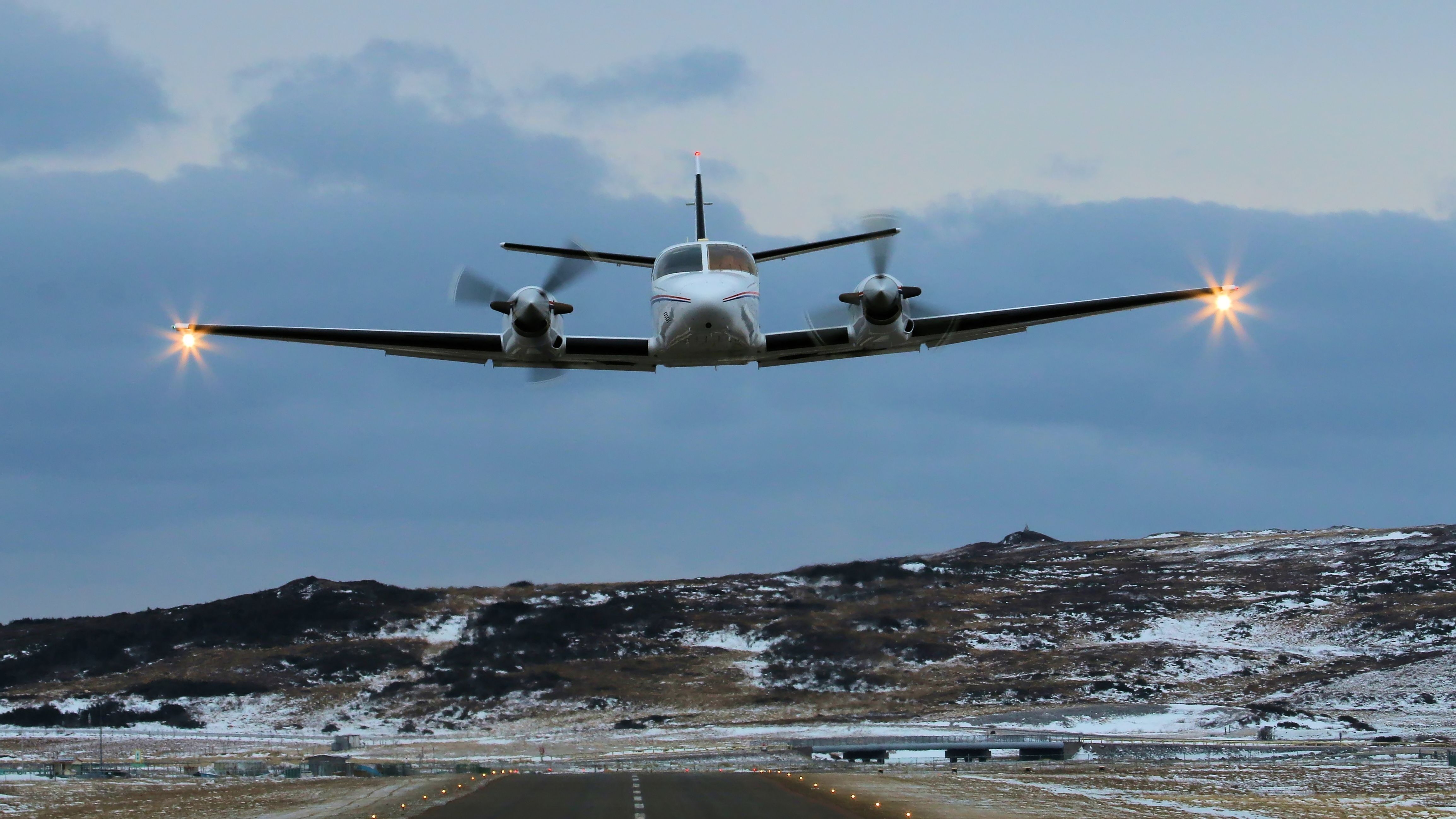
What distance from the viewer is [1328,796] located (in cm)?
3666

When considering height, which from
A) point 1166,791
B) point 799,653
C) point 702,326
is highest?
point 702,326

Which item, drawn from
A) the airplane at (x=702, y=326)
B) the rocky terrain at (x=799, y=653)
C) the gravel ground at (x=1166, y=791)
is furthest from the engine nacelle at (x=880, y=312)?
the rocky terrain at (x=799, y=653)

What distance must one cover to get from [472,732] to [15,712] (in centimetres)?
4124

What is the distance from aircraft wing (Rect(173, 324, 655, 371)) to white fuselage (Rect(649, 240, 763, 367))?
1331 mm

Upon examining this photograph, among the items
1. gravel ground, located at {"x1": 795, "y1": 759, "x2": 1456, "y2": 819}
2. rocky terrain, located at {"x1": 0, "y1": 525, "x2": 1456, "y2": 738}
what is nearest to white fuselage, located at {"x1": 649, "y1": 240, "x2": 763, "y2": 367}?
gravel ground, located at {"x1": 795, "y1": 759, "x2": 1456, "y2": 819}

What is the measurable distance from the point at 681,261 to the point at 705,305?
76.9 inches

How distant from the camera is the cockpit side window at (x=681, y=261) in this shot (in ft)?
98.8

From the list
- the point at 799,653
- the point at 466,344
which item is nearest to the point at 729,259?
the point at 466,344

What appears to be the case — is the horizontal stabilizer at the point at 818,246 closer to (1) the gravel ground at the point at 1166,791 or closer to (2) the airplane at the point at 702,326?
(2) the airplane at the point at 702,326

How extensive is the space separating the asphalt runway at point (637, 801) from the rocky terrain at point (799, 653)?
6657cm

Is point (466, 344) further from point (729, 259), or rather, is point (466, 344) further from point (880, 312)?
point (880, 312)

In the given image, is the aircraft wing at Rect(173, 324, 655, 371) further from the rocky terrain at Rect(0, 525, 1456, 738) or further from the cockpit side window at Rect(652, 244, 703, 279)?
the rocky terrain at Rect(0, 525, 1456, 738)

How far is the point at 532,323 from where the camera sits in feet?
A: 103

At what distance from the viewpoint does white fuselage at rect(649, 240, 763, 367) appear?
29156 mm
